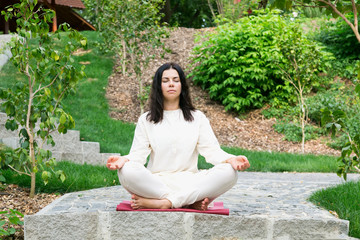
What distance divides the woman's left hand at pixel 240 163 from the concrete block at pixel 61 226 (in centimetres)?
107

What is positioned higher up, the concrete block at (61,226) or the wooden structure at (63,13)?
the wooden structure at (63,13)

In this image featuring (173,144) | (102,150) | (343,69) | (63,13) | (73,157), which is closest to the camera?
(173,144)

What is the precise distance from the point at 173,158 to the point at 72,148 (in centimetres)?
364

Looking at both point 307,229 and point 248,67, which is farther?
point 248,67

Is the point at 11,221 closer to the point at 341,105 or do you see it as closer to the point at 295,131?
the point at 295,131

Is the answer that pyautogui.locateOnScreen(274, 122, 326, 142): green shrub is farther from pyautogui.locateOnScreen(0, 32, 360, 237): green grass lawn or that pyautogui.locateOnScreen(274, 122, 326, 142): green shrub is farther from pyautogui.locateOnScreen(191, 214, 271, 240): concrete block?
pyautogui.locateOnScreen(191, 214, 271, 240): concrete block

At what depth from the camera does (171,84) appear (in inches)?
129

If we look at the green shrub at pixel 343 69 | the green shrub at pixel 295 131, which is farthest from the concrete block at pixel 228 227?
the green shrub at pixel 343 69

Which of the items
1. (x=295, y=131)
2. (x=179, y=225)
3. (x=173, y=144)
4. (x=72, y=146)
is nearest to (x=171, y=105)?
(x=173, y=144)

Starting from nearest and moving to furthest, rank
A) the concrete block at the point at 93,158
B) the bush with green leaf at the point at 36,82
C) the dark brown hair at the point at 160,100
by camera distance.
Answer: the dark brown hair at the point at 160,100 < the bush with green leaf at the point at 36,82 < the concrete block at the point at 93,158

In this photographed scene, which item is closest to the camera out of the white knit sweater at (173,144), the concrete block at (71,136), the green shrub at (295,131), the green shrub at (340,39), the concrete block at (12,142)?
the white knit sweater at (173,144)

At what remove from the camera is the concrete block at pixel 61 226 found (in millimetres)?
2955

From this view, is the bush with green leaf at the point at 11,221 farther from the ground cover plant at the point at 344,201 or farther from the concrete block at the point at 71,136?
the concrete block at the point at 71,136

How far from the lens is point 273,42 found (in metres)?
10.4
